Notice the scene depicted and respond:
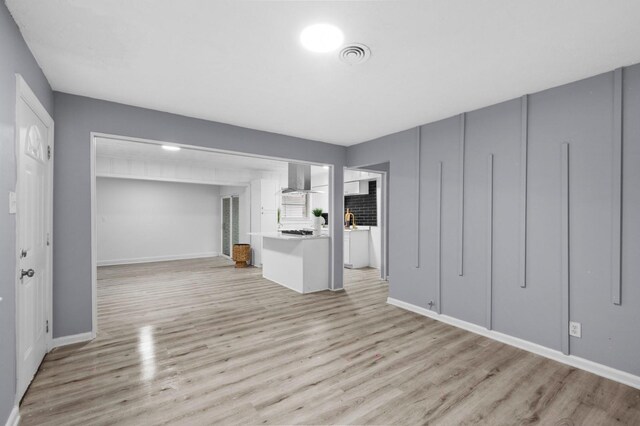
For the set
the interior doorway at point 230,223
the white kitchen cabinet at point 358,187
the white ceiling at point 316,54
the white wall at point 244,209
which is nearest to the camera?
the white ceiling at point 316,54

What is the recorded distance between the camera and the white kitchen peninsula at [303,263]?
4.90 meters

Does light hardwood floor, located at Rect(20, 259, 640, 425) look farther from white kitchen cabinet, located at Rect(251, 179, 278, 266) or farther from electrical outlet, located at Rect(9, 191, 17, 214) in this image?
white kitchen cabinet, located at Rect(251, 179, 278, 266)

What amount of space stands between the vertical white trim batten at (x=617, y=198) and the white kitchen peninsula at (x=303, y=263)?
3560 millimetres

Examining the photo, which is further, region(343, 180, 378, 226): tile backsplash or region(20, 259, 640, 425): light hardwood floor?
region(343, 180, 378, 226): tile backsplash

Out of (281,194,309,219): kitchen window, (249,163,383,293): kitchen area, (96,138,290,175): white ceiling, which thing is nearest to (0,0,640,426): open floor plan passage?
(249,163,383,293): kitchen area

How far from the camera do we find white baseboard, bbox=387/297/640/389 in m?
2.34

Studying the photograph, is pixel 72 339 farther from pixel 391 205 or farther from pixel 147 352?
pixel 391 205

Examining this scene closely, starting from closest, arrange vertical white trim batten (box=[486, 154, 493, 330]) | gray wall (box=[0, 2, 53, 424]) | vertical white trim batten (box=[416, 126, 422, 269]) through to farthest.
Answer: gray wall (box=[0, 2, 53, 424]) < vertical white trim batten (box=[486, 154, 493, 330]) < vertical white trim batten (box=[416, 126, 422, 269])

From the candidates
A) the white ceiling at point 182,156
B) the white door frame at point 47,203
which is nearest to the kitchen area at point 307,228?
the white ceiling at point 182,156

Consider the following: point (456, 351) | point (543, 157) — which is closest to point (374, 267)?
point (456, 351)

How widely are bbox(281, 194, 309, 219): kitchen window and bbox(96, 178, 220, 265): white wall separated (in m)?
2.43

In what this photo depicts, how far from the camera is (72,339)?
2967 mm

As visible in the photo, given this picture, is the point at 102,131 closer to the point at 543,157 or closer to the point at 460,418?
the point at 460,418

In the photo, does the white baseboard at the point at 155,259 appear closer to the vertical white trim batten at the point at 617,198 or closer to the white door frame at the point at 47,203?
the white door frame at the point at 47,203
